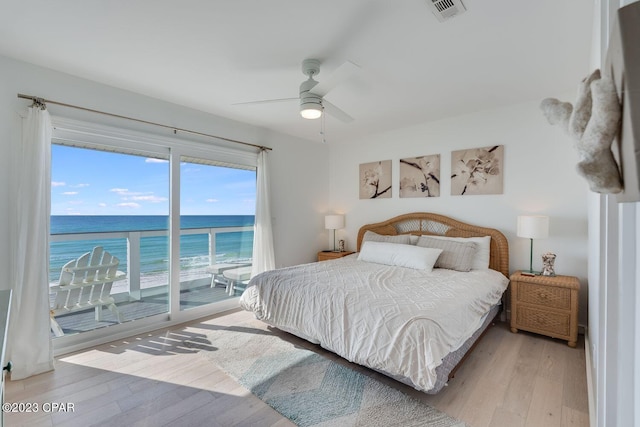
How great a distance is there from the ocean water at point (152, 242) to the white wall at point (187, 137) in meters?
0.41

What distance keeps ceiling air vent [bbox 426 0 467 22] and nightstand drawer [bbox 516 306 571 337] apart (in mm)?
2827

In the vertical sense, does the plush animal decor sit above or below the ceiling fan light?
below

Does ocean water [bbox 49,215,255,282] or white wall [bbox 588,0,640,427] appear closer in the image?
white wall [bbox 588,0,640,427]

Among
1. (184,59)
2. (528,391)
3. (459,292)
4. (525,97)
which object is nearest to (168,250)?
(184,59)

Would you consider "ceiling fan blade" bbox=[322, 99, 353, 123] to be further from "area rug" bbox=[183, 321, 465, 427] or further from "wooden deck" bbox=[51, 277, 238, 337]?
"wooden deck" bbox=[51, 277, 238, 337]

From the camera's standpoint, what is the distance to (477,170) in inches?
146

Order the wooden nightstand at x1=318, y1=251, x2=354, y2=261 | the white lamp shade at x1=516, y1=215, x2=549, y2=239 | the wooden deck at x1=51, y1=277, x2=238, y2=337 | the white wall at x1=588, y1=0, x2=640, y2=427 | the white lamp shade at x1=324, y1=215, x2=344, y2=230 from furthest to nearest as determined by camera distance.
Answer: the white lamp shade at x1=324, y1=215, x2=344, y2=230, the wooden nightstand at x1=318, y1=251, x2=354, y2=261, the white lamp shade at x1=516, y1=215, x2=549, y2=239, the wooden deck at x1=51, y1=277, x2=238, y2=337, the white wall at x1=588, y1=0, x2=640, y2=427

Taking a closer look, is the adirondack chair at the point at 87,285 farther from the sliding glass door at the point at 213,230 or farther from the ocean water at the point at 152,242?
the sliding glass door at the point at 213,230

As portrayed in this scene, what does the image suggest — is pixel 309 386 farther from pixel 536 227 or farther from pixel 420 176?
pixel 420 176

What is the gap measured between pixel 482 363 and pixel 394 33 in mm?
2738

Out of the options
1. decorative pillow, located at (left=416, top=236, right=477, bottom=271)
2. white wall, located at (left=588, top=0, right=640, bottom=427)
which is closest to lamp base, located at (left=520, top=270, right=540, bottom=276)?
decorative pillow, located at (left=416, top=236, right=477, bottom=271)

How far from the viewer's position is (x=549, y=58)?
2.41 m

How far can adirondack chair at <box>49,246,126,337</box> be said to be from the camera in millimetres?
2807

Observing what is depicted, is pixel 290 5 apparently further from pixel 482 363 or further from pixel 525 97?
pixel 482 363
